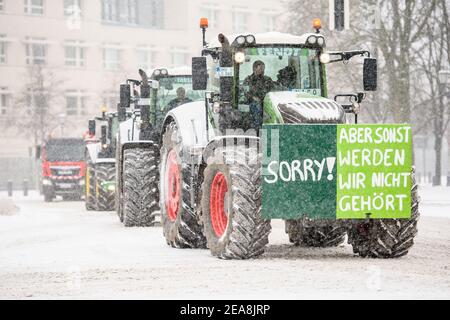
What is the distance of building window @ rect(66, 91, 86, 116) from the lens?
97625 mm

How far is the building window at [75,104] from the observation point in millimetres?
97625

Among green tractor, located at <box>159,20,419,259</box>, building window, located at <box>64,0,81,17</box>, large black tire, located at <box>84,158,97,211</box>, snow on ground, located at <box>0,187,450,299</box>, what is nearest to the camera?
snow on ground, located at <box>0,187,450,299</box>

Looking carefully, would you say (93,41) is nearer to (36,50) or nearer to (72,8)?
(72,8)

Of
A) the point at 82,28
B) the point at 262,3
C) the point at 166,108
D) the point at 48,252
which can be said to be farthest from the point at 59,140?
the point at 262,3

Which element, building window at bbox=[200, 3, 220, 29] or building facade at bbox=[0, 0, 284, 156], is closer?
building facade at bbox=[0, 0, 284, 156]

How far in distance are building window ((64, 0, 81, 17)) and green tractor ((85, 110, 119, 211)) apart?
2535 inches

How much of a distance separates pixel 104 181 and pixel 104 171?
291mm

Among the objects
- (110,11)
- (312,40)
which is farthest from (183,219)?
(110,11)

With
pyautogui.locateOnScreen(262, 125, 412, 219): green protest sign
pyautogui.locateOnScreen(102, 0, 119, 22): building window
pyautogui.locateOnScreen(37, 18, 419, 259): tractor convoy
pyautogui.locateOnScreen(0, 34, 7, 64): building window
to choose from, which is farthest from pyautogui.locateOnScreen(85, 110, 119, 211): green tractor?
pyautogui.locateOnScreen(102, 0, 119, 22): building window

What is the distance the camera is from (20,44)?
94.7m

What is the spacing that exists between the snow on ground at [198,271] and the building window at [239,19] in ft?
295

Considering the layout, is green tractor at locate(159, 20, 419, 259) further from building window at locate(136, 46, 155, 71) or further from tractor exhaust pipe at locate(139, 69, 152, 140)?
building window at locate(136, 46, 155, 71)
